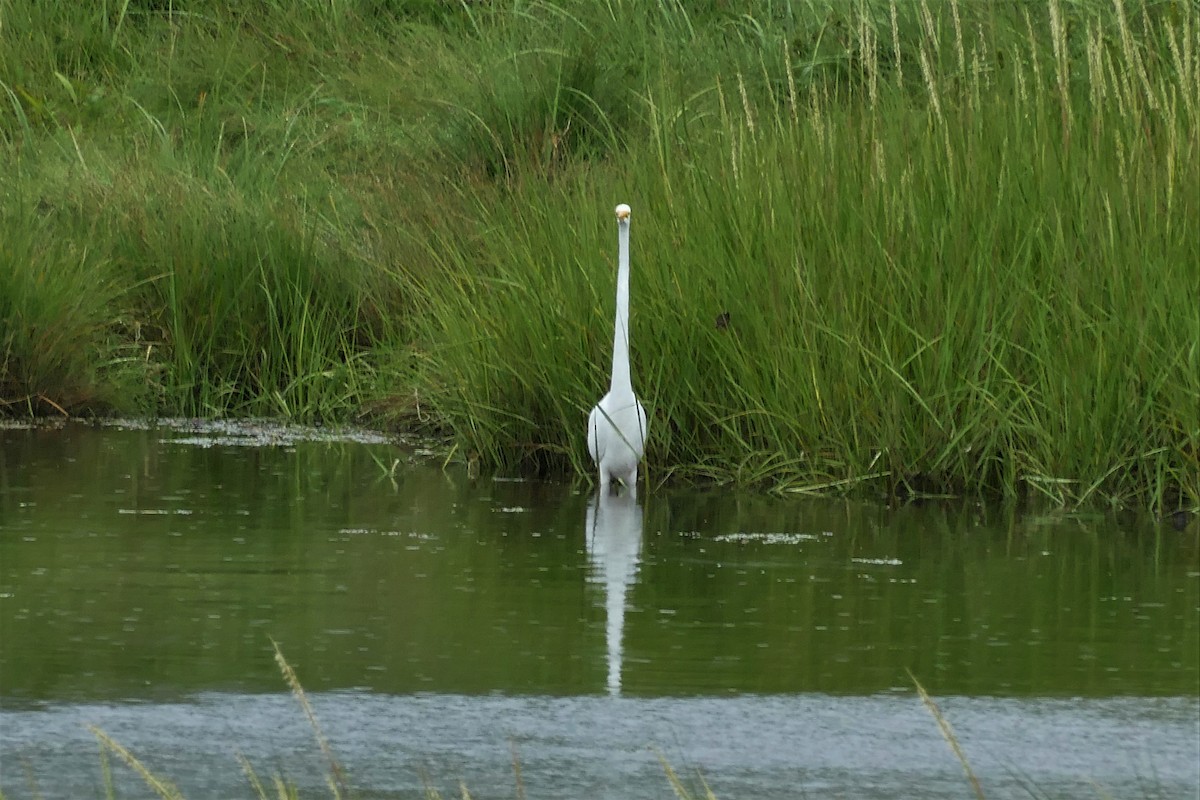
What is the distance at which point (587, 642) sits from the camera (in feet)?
16.9

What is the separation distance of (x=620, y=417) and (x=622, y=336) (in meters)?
0.30

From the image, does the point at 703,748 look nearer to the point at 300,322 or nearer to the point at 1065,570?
the point at 1065,570

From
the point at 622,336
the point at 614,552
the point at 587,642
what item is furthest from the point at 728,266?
the point at 587,642

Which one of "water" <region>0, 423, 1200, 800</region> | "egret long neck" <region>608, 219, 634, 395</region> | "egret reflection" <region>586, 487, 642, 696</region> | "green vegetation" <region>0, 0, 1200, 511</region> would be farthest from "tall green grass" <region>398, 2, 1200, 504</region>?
"egret reflection" <region>586, 487, 642, 696</region>

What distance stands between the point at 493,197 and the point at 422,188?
37.9 inches

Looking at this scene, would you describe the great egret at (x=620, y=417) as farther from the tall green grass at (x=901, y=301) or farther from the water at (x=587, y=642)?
the tall green grass at (x=901, y=301)

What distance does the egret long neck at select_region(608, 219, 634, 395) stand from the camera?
7520mm

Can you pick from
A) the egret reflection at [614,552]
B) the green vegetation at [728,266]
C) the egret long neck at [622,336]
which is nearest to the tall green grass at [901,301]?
the green vegetation at [728,266]

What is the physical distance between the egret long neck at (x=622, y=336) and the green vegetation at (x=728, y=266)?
1.24 feet

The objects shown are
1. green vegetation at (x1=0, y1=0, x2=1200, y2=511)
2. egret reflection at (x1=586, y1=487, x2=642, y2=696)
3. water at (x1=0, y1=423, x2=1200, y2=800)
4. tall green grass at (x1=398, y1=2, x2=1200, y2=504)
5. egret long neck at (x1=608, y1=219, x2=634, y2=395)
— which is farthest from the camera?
egret long neck at (x1=608, y1=219, x2=634, y2=395)

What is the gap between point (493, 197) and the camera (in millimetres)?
10398

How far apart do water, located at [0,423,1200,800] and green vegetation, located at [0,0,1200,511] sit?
1.27ft

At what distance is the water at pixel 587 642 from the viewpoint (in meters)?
4.09

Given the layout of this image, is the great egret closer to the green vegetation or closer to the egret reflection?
the egret reflection
